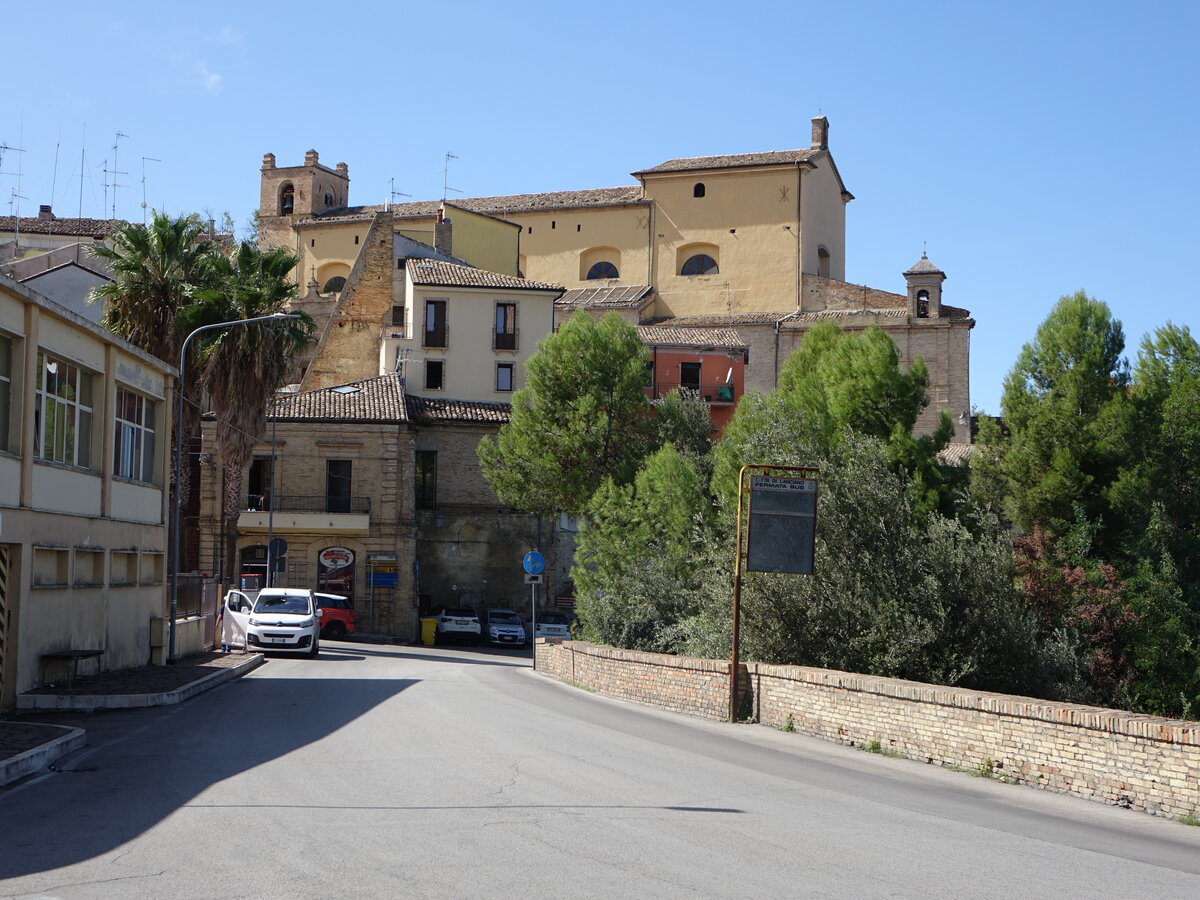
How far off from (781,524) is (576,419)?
26.3 meters

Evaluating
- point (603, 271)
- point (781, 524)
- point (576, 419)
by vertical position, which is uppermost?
point (603, 271)

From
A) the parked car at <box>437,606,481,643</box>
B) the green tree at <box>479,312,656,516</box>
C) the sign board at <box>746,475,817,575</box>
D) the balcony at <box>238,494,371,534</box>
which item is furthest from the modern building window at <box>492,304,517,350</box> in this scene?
the sign board at <box>746,475,817,575</box>

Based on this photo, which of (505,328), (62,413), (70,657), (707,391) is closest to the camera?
(70,657)

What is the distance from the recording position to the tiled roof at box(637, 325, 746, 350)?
6000cm

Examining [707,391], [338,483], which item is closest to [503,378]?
[707,391]

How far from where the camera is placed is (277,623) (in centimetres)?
→ 3400

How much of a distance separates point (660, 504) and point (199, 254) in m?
14.9

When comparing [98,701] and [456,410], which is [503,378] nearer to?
[456,410]

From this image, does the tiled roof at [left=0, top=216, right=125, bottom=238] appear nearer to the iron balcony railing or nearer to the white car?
the iron balcony railing

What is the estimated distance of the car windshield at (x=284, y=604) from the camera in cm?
3468

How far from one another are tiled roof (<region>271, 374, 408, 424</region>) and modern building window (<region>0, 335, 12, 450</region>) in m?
29.9

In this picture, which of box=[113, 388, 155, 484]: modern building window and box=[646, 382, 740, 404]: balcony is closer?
box=[113, 388, 155, 484]: modern building window

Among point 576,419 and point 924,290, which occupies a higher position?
point 924,290

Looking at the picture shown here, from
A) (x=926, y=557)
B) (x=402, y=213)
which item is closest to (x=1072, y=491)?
(x=926, y=557)
